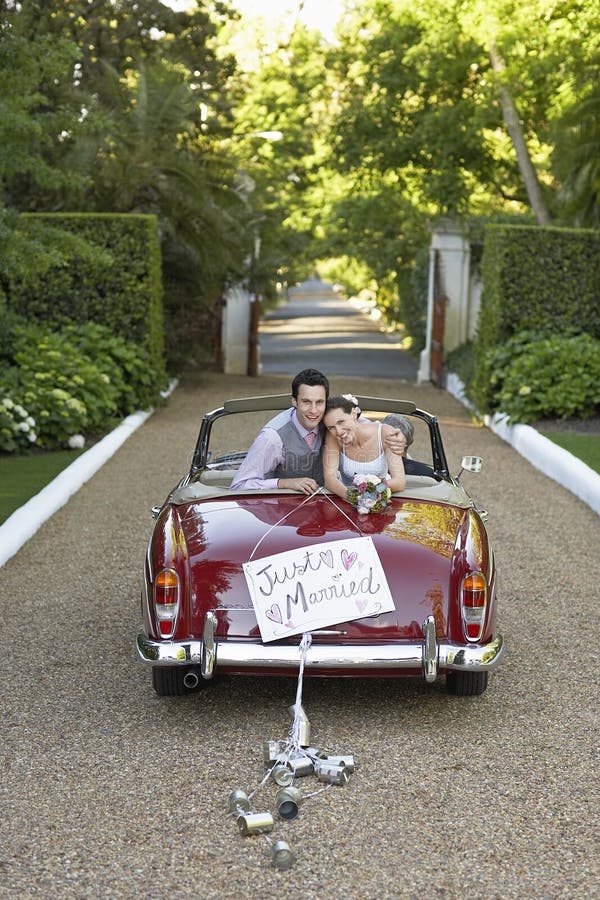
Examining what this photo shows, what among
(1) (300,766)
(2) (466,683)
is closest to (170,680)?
(1) (300,766)

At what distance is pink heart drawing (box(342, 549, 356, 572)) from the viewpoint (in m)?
5.36

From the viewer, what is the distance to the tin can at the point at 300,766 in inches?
187

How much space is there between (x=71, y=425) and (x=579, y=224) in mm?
9470

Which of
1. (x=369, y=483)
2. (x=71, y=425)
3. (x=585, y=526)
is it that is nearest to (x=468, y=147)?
(x=71, y=425)

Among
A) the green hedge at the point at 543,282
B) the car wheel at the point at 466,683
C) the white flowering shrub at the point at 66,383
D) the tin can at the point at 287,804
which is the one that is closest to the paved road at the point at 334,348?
the green hedge at the point at 543,282

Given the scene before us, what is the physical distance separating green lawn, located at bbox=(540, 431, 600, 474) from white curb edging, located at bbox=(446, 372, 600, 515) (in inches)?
5.1

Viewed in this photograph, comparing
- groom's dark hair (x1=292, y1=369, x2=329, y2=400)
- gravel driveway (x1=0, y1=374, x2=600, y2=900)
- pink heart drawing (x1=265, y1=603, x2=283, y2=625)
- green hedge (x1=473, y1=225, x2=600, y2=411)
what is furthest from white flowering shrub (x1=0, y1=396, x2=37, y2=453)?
pink heart drawing (x1=265, y1=603, x2=283, y2=625)

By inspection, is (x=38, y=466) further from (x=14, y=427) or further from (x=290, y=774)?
(x=290, y=774)

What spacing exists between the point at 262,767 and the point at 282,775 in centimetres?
25

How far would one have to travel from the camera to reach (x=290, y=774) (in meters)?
4.64

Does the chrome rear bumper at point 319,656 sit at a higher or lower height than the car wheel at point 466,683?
higher

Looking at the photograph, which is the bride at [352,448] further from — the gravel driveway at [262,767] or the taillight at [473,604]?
the gravel driveway at [262,767]

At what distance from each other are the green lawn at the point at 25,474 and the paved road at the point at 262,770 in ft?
7.48

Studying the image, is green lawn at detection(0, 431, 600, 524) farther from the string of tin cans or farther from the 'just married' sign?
the string of tin cans
